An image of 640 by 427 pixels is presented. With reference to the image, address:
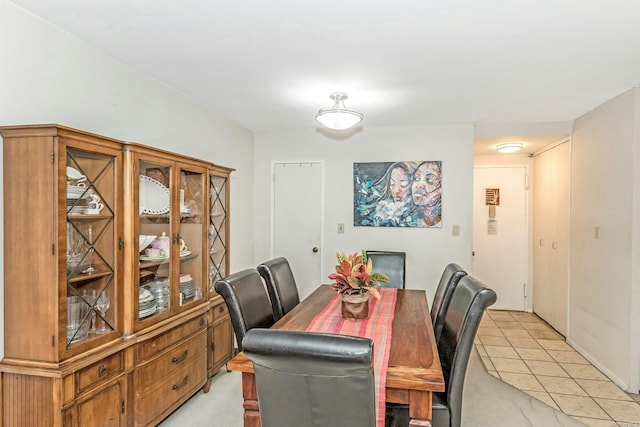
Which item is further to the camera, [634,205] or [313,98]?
[313,98]

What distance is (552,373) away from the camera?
130 inches

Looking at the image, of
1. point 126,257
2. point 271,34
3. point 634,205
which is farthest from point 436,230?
point 126,257

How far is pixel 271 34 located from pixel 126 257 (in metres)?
1.49

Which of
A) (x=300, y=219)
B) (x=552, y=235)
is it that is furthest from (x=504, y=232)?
(x=300, y=219)

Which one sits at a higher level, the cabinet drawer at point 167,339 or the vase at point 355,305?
the vase at point 355,305

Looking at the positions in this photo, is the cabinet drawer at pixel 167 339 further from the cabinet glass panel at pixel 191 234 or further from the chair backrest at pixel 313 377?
the chair backrest at pixel 313 377

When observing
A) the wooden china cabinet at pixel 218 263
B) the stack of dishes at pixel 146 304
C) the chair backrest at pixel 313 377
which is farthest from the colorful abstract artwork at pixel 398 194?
the chair backrest at pixel 313 377

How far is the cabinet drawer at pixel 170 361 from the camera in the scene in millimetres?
2240

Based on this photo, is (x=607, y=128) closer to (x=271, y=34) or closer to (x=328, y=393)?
(x=271, y=34)

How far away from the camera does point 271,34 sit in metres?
2.08

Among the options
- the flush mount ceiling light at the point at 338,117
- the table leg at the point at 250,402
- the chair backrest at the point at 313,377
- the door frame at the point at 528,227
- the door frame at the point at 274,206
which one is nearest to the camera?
the chair backrest at the point at 313,377

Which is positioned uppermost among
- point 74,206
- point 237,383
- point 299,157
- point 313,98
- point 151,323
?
point 313,98

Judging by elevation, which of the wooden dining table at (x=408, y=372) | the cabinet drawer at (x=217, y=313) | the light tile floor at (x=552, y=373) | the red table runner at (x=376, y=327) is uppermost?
the red table runner at (x=376, y=327)

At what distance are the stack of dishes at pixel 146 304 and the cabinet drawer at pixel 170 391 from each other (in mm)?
425
